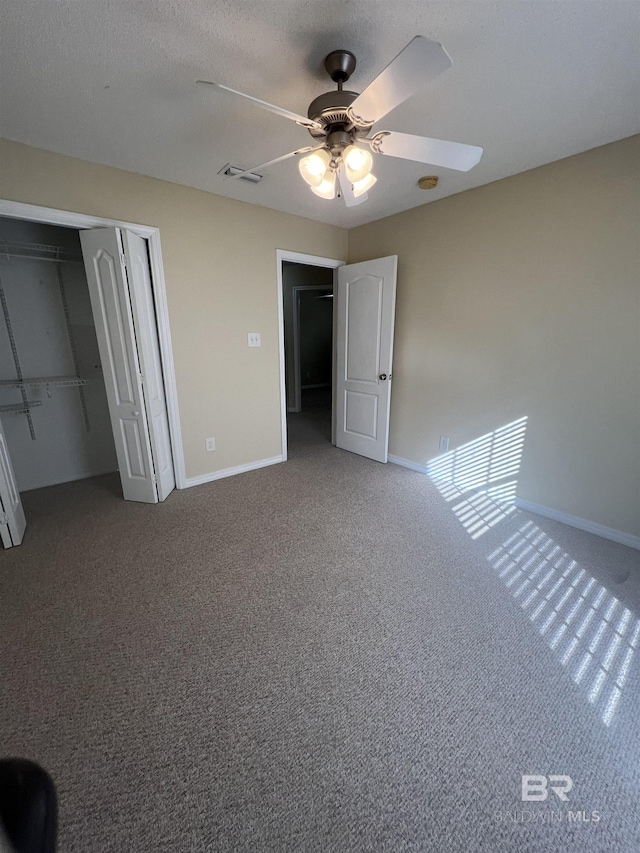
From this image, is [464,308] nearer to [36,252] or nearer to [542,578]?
[542,578]

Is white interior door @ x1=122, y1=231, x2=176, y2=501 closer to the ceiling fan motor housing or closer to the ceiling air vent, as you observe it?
the ceiling air vent

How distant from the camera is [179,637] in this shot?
1.53 m

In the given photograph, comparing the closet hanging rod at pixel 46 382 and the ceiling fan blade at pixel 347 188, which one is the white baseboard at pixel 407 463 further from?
the closet hanging rod at pixel 46 382

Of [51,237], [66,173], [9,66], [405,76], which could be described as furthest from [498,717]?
[51,237]

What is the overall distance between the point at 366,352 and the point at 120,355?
2184 mm

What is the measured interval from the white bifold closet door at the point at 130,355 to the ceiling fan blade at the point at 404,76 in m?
1.84

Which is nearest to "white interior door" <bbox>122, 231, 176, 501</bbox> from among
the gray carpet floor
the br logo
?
the gray carpet floor

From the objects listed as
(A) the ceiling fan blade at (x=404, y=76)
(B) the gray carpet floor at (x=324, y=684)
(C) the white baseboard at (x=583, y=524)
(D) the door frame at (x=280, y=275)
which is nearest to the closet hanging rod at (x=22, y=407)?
(B) the gray carpet floor at (x=324, y=684)

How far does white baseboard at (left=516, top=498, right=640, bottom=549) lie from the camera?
86.0 inches

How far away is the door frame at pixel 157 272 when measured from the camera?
2053mm

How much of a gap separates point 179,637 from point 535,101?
3060 millimetres

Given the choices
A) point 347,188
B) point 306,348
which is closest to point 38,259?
point 347,188

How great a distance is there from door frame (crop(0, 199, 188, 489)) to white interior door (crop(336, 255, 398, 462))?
1756mm

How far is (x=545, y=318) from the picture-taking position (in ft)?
7.66
